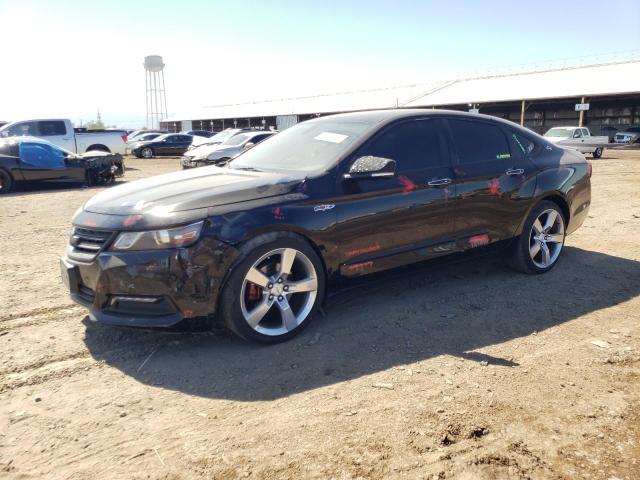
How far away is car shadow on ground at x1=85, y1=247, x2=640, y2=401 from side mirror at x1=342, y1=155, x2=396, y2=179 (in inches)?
33.1

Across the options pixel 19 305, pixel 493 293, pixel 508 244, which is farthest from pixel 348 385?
pixel 19 305

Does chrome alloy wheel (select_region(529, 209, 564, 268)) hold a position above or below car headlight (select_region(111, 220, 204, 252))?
below

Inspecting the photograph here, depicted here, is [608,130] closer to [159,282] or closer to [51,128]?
[51,128]

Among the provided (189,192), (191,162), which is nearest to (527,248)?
(189,192)

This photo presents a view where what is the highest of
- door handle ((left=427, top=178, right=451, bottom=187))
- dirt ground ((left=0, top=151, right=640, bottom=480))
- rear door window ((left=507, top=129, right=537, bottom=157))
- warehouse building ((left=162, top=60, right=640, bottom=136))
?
warehouse building ((left=162, top=60, right=640, bottom=136))

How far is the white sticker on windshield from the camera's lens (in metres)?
4.31

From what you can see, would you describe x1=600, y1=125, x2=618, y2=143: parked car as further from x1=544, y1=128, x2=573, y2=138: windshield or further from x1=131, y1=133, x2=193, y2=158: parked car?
x1=131, y1=133, x2=193, y2=158: parked car

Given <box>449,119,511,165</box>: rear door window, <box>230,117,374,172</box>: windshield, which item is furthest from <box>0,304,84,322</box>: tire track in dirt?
<box>449,119,511,165</box>: rear door window

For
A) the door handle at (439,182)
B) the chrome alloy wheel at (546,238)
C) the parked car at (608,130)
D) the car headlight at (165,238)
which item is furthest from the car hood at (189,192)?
the parked car at (608,130)

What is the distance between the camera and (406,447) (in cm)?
253

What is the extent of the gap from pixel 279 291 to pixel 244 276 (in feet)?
1.03

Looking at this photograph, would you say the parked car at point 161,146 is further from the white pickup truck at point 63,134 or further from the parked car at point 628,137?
the parked car at point 628,137

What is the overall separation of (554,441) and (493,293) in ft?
7.67

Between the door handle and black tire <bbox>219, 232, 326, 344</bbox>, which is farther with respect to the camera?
the door handle
